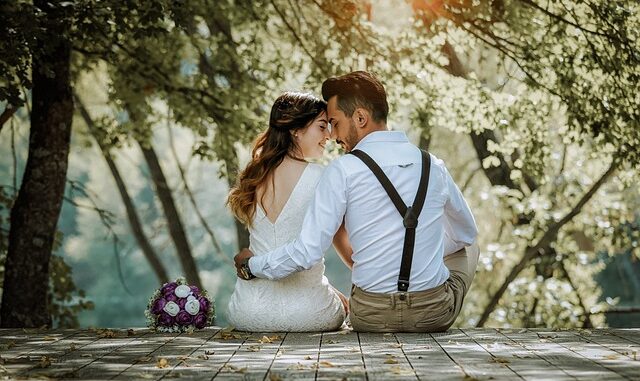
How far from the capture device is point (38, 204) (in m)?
9.31

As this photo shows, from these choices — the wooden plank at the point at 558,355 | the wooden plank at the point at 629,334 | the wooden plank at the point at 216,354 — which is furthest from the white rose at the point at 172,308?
the wooden plank at the point at 629,334

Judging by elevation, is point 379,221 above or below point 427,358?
above

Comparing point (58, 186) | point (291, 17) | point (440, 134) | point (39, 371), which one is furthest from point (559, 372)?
point (440, 134)

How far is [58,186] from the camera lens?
371 inches

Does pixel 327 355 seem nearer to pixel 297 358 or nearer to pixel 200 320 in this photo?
pixel 297 358

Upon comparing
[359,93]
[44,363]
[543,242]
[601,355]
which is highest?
[359,93]

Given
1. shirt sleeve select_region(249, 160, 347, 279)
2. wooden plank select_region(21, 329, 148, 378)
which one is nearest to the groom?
shirt sleeve select_region(249, 160, 347, 279)

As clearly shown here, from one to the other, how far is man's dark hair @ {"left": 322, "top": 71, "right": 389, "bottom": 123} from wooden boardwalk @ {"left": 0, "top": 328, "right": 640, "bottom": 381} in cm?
131

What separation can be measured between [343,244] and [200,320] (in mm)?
1106

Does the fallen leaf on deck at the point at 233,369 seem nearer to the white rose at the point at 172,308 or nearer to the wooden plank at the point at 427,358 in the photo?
the wooden plank at the point at 427,358

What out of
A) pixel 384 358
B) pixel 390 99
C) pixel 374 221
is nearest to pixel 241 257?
pixel 374 221

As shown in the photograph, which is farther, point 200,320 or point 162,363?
point 200,320

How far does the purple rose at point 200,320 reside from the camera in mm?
7250

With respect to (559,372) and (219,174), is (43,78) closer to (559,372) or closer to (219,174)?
(219,174)
